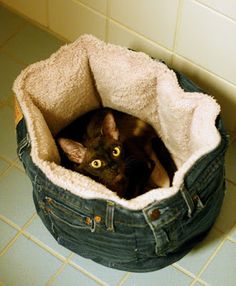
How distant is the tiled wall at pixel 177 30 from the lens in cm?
111

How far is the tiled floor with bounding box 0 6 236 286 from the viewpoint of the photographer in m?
1.17

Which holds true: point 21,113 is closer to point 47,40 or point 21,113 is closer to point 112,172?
point 112,172

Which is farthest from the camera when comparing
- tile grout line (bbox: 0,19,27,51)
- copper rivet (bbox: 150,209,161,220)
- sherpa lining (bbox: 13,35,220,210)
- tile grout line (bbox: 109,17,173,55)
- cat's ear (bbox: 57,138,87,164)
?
tile grout line (bbox: 0,19,27,51)

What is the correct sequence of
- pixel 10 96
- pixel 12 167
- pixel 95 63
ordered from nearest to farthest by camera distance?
pixel 95 63
pixel 12 167
pixel 10 96

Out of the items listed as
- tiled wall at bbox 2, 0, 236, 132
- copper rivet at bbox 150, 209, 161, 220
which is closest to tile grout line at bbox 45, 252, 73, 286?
copper rivet at bbox 150, 209, 161, 220

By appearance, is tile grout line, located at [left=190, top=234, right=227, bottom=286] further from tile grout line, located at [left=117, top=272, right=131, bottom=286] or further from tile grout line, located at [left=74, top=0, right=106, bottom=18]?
tile grout line, located at [left=74, top=0, right=106, bottom=18]

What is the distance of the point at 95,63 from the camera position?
3.97ft

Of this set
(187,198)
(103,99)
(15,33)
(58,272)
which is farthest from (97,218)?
(15,33)

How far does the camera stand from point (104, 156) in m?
1.12

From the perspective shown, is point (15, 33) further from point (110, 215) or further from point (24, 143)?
point (110, 215)

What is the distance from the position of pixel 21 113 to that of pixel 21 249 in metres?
0.34

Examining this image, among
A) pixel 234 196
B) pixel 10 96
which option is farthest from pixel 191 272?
pixel 10 96

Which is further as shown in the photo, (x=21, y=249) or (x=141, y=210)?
(x=21, y=249)

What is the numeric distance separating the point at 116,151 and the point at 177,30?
0.32 m
